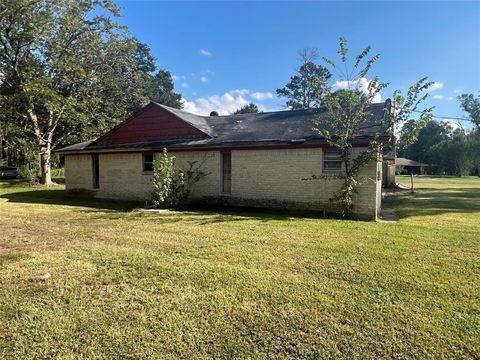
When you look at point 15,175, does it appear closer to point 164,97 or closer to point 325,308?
point 164,97

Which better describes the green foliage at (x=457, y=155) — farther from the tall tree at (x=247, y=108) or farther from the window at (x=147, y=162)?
the window at (x=147, y=162)

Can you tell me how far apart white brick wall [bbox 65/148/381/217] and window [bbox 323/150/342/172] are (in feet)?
0.61

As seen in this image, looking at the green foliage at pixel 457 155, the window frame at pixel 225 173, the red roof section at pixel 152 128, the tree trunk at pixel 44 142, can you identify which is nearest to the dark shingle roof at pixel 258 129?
the red roof section at pixel 152 128

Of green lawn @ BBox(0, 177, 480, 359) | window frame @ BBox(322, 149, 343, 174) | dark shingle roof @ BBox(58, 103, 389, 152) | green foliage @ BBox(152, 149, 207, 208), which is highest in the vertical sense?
dark shingle roof @ BBox(58, 103, 389, 152)

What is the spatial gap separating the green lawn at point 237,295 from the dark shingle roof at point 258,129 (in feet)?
15.9

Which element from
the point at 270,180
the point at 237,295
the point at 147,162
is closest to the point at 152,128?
the point at 147,162

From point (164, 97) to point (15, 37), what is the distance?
90.1 feet

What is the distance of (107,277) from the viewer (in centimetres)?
489

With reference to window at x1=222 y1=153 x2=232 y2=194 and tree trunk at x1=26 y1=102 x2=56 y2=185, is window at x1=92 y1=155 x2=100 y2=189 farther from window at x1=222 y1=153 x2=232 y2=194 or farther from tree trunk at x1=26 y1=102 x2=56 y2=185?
tree trunk at x1=26 y1=102 x2=56 y2=185

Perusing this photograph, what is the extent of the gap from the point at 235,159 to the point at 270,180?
1.71 m

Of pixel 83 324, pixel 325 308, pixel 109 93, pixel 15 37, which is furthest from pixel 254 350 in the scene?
pixel 109 93

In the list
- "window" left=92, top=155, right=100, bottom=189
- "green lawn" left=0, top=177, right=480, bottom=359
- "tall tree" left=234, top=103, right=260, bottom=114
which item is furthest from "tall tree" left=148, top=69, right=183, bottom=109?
"green lawn" left=0, top=177, right=480, bottom=359

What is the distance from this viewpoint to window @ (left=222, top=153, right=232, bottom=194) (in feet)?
44.4

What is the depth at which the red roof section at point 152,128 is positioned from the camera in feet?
49.3
